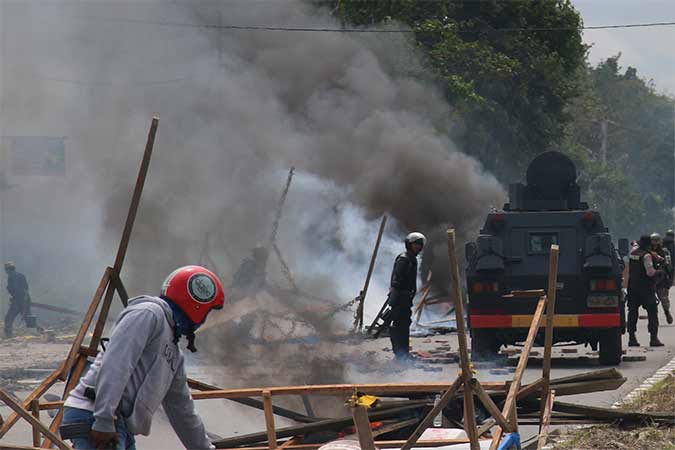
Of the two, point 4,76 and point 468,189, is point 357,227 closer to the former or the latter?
point 468,189

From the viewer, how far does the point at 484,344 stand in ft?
46.0

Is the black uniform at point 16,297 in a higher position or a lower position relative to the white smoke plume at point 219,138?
lower

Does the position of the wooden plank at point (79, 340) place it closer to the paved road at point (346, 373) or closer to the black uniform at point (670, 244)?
the paved road at point (346, 373)

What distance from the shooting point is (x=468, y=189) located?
26.3 m

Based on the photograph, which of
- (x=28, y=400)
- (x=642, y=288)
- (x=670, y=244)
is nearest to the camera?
(x=28, y=400)

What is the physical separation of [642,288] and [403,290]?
4.42m

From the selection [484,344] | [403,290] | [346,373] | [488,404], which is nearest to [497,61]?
[484,344]

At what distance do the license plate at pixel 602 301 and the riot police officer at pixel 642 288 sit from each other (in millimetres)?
2515

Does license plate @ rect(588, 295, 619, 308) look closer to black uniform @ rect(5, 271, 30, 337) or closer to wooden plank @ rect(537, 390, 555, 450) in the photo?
wooden plank @ rect(537, 390, 555, 450)

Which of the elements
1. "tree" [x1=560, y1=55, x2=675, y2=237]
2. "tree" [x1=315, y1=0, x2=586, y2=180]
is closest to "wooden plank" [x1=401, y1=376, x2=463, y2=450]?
"tree" [x1=315, y1=0, x2=586, y2=180]

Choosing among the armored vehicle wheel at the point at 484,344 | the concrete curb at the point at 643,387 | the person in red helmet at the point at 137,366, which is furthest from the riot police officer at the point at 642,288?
the person in red helmet at the point at 137,366

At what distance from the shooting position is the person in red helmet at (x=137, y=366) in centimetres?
456

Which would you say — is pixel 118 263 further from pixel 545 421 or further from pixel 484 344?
pixel 484 344

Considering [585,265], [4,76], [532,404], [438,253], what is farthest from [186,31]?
[532,404]
